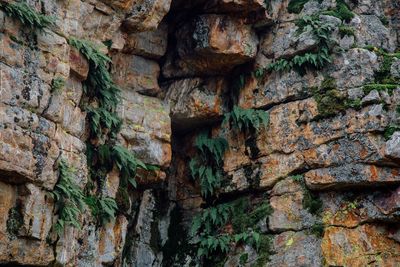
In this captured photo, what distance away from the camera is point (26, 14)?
912cm

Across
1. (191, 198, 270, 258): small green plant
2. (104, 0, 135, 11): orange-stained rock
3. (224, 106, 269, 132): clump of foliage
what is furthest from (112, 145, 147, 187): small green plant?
(104, 0, 135, 11): orange-stained rock

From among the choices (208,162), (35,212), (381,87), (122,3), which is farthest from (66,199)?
(381,87)

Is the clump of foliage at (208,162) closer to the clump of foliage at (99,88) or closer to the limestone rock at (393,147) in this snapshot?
the clump of foliage at (99,88)

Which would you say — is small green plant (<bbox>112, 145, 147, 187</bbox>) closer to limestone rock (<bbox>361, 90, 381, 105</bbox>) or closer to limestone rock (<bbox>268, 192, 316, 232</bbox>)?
limestone rock (<bbox>268, 192, 316, 232</bbox>)

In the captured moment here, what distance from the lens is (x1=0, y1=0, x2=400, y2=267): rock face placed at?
30.1ft

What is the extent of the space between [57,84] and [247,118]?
5329 mm

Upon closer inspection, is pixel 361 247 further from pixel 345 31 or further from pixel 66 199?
pixel 66 199

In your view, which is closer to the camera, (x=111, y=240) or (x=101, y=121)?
(x=111, y=240)

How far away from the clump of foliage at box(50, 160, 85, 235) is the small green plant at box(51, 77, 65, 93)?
1395 millimetres

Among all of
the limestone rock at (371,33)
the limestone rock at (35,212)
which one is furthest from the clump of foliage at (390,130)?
the limestone rock at (35,212)

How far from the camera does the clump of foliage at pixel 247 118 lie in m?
12.9

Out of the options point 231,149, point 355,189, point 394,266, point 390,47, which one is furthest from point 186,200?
point 390,47

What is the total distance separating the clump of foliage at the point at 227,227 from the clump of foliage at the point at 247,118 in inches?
76.5

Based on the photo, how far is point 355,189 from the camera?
11.5m
